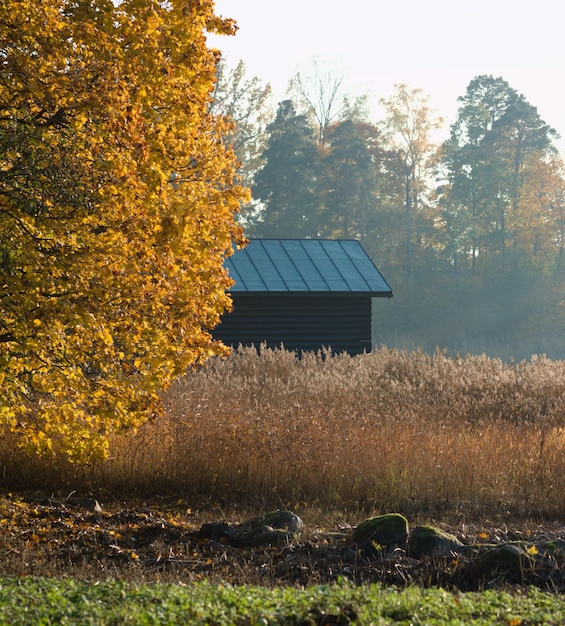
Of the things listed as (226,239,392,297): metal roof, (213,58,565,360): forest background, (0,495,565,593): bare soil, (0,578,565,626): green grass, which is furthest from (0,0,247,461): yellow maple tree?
(213,58,565,360): forest background

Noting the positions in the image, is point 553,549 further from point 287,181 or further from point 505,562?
point 287,181

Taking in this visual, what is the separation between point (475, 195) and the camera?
5134cm

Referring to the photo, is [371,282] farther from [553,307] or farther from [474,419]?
[553,307]

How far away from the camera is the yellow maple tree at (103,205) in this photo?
805 centimetres

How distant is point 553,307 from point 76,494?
41.9 m

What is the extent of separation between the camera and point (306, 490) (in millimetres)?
9953

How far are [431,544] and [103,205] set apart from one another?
13.4 feet

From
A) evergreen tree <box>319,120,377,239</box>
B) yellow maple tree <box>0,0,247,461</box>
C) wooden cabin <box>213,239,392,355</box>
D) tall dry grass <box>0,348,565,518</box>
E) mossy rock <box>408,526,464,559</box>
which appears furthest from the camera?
evergreen tree <box>319,120,377,239</box>

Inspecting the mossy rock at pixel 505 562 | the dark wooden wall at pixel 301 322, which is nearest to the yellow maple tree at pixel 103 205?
the mossy rock at pixel 505 562

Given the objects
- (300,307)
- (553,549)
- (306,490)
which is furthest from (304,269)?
(553,549)

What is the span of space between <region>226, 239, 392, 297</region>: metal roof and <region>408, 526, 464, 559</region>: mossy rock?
13874mm

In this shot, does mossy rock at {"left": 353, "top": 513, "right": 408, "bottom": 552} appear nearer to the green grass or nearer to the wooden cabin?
the green grass

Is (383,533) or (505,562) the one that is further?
(383,533)

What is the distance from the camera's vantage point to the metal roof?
70.6 ft
